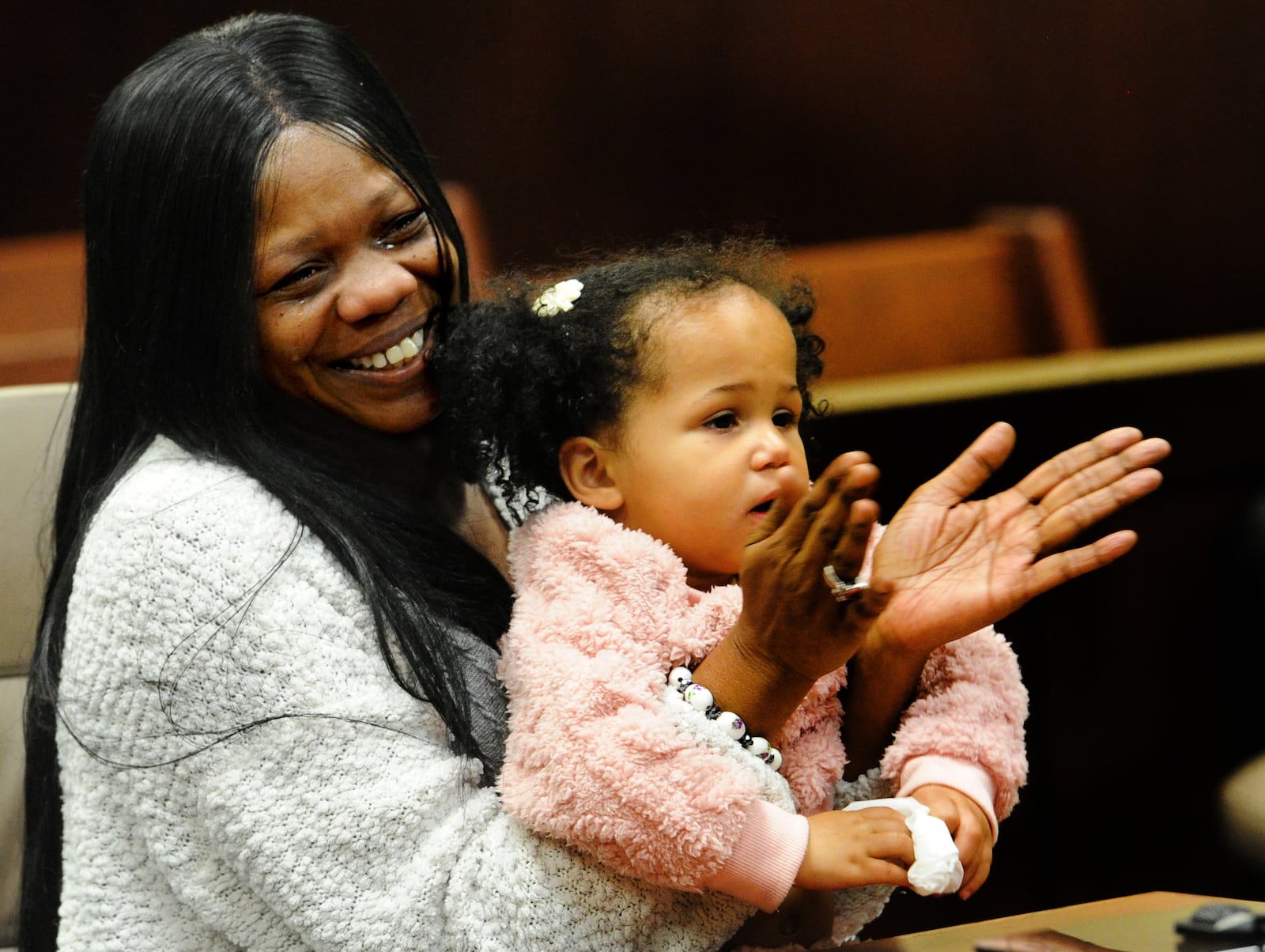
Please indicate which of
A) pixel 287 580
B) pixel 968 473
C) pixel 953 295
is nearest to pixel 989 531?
pixel 968 473

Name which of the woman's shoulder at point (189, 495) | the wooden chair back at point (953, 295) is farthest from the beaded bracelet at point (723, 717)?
the wooden chair back at point (953, 295)

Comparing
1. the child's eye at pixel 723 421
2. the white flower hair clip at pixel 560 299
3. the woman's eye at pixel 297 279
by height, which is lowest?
the child's eye at pixel 723 421

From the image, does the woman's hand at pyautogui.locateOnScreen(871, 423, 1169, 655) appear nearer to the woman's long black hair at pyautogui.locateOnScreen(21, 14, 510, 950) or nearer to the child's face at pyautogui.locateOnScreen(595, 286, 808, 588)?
the child's face at pyautogui.locateOnScreen(595, 286, 808, 588)

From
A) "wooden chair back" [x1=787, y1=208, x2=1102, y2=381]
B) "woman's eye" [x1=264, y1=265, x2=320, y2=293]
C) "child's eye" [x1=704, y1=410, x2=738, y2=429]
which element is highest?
"woman's eye" [x1=264, y1=265, x2=320, y2=293]

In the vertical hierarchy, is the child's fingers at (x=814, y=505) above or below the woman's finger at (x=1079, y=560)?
above

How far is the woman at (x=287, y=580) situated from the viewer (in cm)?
109

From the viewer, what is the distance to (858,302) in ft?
8.44

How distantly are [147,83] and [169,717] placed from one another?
59 cm

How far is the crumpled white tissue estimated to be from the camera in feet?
3.37

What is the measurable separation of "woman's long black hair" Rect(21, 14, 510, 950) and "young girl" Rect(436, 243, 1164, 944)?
0.34 ft

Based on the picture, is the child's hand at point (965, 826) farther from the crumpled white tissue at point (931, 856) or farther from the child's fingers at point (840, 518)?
the child's fingers at point (840, 518)

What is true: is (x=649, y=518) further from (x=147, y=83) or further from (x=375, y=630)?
(x=147, y=83)

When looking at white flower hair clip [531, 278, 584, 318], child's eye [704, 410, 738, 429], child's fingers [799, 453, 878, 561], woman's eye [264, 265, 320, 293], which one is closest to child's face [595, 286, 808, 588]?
child's eye [704, 410, 738, 429]

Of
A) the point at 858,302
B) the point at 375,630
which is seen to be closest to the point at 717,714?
the point at 375,630
